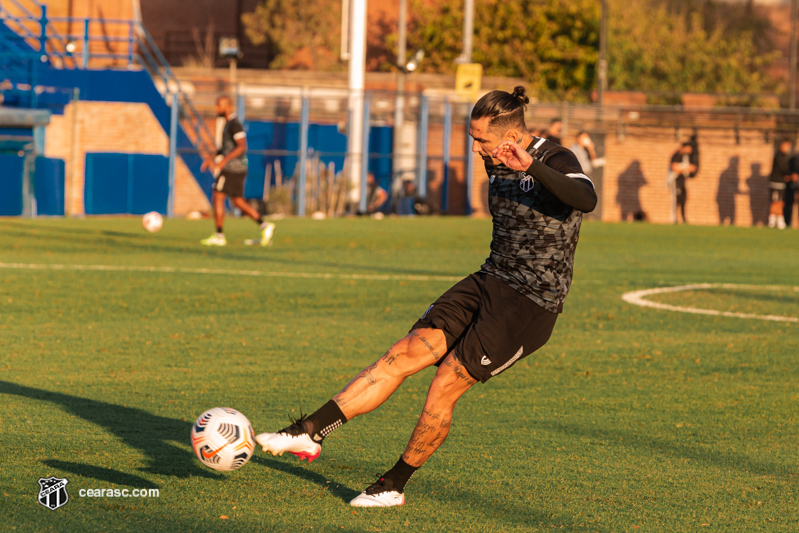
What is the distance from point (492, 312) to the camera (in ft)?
15.1

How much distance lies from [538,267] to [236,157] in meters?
12.7

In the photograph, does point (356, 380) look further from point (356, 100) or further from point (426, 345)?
point (356, 100)

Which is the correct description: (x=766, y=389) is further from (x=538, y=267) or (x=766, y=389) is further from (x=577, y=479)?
(x=538, y=267)

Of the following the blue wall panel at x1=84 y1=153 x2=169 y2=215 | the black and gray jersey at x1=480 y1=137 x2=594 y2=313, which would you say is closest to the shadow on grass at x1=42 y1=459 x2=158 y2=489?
the black and gray jersey at x1=480 y1=137 x2=594 y2=313

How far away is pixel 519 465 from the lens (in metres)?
5.29

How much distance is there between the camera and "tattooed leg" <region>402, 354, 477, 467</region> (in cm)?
459

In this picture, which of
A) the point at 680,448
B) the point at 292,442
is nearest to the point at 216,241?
the point at 680,448

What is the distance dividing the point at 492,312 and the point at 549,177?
2.12ft

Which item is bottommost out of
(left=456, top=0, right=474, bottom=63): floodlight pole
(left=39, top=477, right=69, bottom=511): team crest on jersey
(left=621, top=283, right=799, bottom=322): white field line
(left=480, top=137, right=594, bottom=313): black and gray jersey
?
(left=621, top=283, right=799, bottom=322): white field line

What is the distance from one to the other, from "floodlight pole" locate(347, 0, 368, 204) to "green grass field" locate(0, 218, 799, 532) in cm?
1633

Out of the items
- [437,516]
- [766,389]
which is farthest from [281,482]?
[766,389]

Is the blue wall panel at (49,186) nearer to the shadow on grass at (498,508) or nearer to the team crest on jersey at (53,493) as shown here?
the team crest on jersey at (53,493)

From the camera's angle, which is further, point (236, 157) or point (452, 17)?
point (452, 17)

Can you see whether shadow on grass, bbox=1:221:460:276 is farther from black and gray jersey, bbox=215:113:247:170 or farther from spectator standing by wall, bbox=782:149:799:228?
spectator standing by wall, bbox=782:149:799:228
